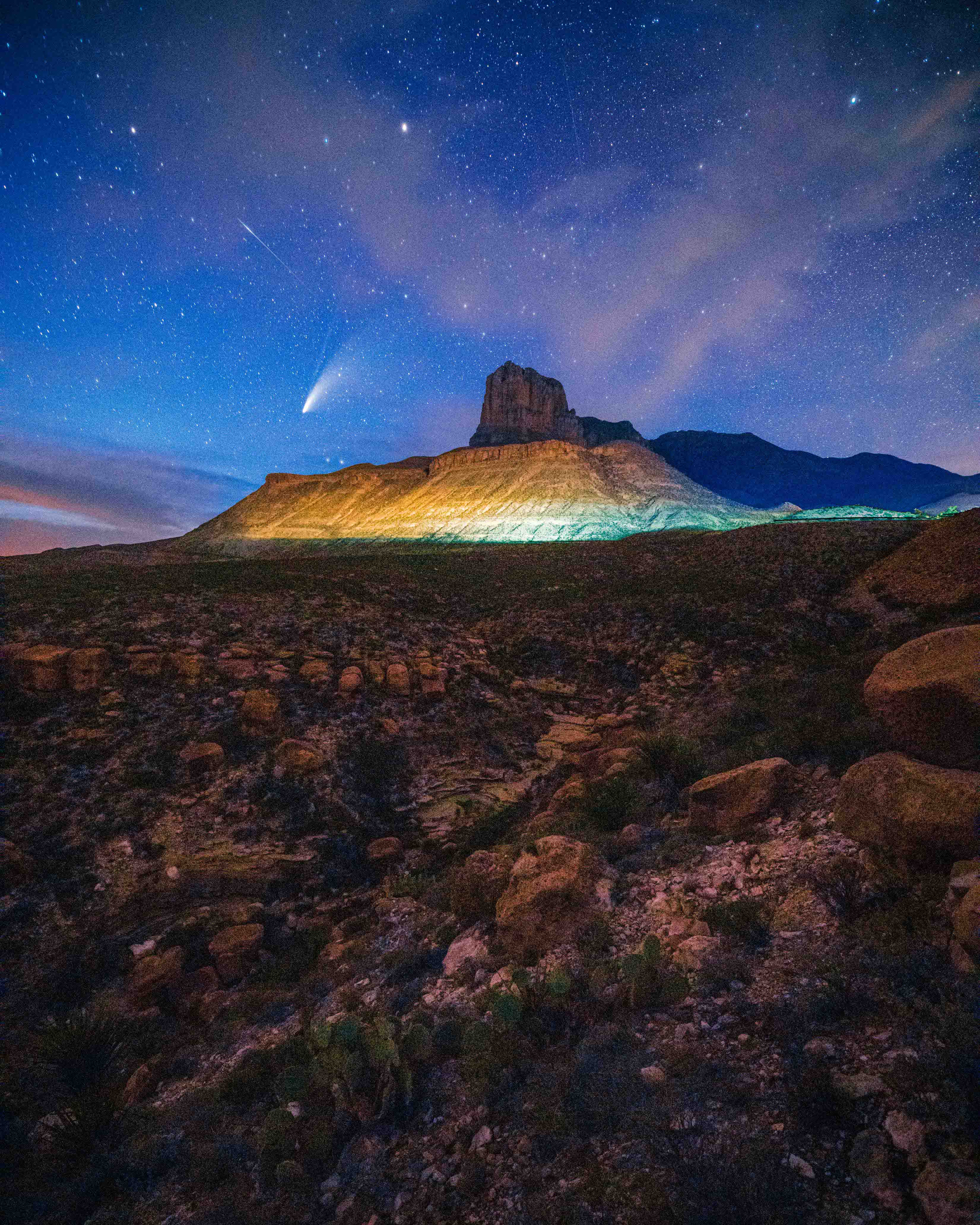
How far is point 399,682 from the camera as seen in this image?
14.7m

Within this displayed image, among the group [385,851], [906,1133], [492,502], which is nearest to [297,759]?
[385,851]

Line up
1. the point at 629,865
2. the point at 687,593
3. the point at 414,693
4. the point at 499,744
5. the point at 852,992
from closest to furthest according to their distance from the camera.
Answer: the point at 852,992 → the point at 629,865 → the point at 499,744 → the point at 414,693 → the point at 687,593

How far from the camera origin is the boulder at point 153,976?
6.34 meters

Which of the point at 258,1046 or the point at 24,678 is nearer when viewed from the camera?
the point at 258,1046

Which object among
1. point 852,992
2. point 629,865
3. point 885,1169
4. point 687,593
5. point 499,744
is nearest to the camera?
point 885,1169

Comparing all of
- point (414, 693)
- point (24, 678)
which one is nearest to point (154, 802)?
point (24, 678)

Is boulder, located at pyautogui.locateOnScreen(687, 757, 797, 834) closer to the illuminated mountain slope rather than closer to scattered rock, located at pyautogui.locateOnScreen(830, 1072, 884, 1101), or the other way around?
scattered rock, located at pyautogui.locateOnScreen(830, 1072, 884, 1101)

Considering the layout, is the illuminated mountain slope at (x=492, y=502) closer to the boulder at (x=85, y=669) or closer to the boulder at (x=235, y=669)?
the boulder at (x=235, y=669)

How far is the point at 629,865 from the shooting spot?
6676 mm

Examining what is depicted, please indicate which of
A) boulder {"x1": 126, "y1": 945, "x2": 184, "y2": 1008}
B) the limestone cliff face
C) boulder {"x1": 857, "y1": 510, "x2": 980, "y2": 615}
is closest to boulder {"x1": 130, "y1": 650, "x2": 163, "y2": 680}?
boulder {"x1": 126, "y1": 945, "x2": 184, "y2": 1008}

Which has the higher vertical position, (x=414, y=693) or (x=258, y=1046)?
(x=414, y=693)

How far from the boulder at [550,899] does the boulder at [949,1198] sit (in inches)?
134

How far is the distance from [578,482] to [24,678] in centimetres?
9604

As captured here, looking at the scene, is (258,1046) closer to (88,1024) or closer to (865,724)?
(88,1024)
